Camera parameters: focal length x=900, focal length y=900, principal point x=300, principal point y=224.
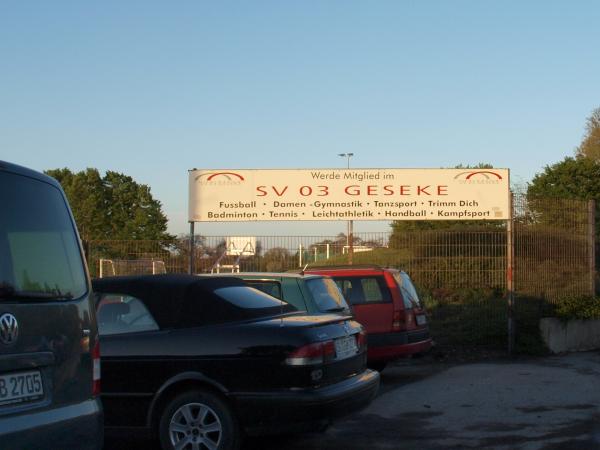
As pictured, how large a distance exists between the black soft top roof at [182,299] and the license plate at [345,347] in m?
0.71

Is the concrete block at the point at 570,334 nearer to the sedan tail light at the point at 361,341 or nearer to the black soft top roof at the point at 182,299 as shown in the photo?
the sedan tail light at the point at 361,341

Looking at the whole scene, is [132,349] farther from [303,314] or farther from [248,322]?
[303,314]

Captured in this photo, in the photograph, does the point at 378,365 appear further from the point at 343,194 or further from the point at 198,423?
the point at 198,423

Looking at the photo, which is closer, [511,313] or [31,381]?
[31,381]

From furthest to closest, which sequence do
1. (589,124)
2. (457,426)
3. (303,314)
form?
(589,124) → (457,426) → (303,314)

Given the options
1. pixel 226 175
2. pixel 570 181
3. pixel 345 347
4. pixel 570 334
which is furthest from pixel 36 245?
pixel 570 181

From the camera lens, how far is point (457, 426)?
9531 millimetres

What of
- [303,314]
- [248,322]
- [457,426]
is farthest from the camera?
[457,426]

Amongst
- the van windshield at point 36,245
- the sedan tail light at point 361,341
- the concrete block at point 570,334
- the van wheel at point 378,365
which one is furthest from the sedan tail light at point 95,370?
the concrete block at point 570,334

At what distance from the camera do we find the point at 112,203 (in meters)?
46.9

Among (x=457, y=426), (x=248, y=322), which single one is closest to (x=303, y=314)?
(x=248, y=322)

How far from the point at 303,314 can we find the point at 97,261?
9470 mm

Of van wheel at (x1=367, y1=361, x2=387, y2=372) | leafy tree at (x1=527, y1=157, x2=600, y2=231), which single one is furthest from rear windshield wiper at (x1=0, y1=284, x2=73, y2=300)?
leafy tree at (x1=527, y1=157, x2=600, y2=231)

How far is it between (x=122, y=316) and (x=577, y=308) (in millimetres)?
12079
